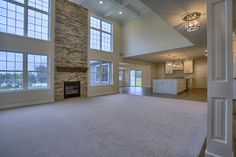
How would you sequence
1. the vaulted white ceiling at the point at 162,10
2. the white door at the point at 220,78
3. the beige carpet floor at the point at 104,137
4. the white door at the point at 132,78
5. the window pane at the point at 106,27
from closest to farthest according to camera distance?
the white door at the point at 220,78 → the beige carpet floor at the point at 104,137 → the vaulted white ceiling at the point at 162,10 → the window pane at the point at 106,27 → the white door at the point at 132,78

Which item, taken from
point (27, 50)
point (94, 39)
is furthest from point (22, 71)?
point (94, 39)

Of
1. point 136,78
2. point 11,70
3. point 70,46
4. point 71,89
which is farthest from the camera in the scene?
point 136,78

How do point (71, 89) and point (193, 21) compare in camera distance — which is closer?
point (193, 21)

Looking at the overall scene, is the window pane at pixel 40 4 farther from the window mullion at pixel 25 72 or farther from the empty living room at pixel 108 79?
the window mullion at pixel 25 72

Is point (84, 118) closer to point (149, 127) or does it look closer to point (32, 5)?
point (149, 127)

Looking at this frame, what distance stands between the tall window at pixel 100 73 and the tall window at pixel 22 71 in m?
2.74

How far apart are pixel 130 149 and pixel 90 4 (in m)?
8.03

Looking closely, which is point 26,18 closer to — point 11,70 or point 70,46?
point 70,46

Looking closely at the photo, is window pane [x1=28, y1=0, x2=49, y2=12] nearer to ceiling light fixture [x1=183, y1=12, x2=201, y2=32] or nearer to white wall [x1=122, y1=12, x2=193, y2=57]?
white wall [x1=122, y1=12, x2=193, y2=57]

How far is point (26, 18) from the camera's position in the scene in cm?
554

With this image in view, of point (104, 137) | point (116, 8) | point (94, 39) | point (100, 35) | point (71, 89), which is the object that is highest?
point (116, 8)

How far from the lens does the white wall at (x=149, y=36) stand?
717cm

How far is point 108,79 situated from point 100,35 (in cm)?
301

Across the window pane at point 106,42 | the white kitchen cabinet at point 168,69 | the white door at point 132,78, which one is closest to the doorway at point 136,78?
the white door at point 132,78
